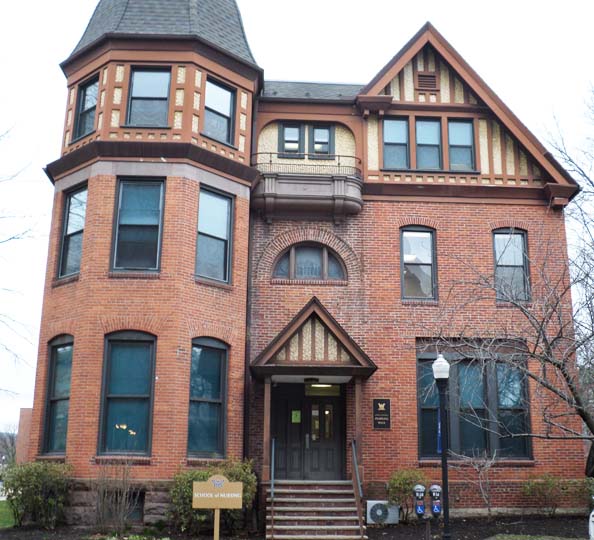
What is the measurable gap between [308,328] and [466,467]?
17.1 ft

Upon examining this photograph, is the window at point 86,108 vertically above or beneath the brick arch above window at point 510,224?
above

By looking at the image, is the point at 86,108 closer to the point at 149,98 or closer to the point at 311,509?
the point at 149,98

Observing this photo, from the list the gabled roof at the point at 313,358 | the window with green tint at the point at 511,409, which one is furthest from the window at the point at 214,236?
the window with green tint at the point at 511,409

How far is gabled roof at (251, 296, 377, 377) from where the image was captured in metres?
15.8

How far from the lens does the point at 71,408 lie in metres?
15.0

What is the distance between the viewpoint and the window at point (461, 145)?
1917cm

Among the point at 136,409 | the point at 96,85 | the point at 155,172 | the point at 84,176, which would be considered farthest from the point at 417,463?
the point at 96,85

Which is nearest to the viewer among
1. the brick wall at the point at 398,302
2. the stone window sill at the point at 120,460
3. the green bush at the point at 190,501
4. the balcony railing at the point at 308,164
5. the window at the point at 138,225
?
the green bush at the point at 190,501

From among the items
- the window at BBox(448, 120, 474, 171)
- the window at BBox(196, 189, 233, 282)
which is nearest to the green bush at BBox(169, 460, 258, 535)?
the window at BBox(196, 189, 233, 282)

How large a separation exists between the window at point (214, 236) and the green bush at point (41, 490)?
5251 millimetres

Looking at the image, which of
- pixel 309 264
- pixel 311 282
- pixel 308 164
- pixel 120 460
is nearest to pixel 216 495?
pixel 120 460

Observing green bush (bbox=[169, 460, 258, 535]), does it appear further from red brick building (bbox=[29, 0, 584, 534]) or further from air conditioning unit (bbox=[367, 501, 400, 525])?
air conditioning unit (bbox=[367, 501, 400, 525])

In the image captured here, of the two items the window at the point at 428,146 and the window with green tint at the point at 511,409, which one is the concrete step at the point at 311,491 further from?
the window at the point at 428,146

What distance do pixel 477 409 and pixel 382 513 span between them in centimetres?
366
